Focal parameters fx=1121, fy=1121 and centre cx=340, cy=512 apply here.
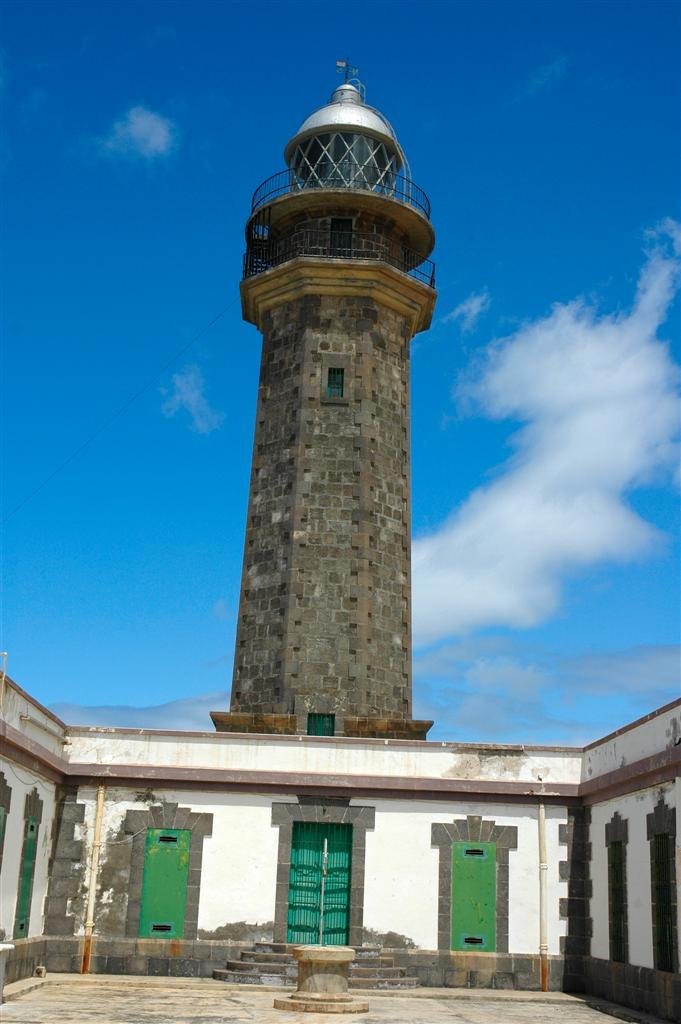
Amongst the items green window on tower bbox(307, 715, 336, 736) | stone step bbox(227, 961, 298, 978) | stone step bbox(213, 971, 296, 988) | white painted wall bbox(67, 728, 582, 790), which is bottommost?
stone step bbox(213, 971, 296, 988)

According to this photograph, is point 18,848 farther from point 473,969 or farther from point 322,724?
point 473,969

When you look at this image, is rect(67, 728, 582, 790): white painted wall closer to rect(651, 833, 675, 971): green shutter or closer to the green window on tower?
the green window on tower

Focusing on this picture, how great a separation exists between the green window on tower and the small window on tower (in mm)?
5413

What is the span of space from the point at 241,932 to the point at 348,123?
13.9 meters

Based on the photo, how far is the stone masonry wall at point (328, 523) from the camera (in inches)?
690

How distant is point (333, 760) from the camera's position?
610 inches

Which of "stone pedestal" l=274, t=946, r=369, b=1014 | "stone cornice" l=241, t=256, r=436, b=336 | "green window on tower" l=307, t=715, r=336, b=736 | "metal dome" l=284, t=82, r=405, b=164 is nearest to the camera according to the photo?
"stone pedestal" l=274, t=946, r=369, b=1014

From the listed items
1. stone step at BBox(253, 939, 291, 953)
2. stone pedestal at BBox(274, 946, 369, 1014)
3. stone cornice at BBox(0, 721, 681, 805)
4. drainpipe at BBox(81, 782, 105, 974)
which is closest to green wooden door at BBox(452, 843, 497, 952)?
stone cornice at BBox(0, 721, 681, 805)

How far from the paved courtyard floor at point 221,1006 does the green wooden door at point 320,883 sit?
1.29 meters

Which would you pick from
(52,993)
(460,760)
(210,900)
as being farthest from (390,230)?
(52,993)

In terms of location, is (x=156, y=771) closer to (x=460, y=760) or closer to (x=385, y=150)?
(x=460, y=760)

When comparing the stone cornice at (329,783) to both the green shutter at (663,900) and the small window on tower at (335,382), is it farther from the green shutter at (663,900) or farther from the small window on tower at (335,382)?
the small window on tower at (335,382)

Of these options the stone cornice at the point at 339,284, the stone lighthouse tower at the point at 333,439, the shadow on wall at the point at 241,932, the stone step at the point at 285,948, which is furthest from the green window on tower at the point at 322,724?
the stone cornice at the point at 339,284

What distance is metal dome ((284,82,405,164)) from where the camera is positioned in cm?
2048
